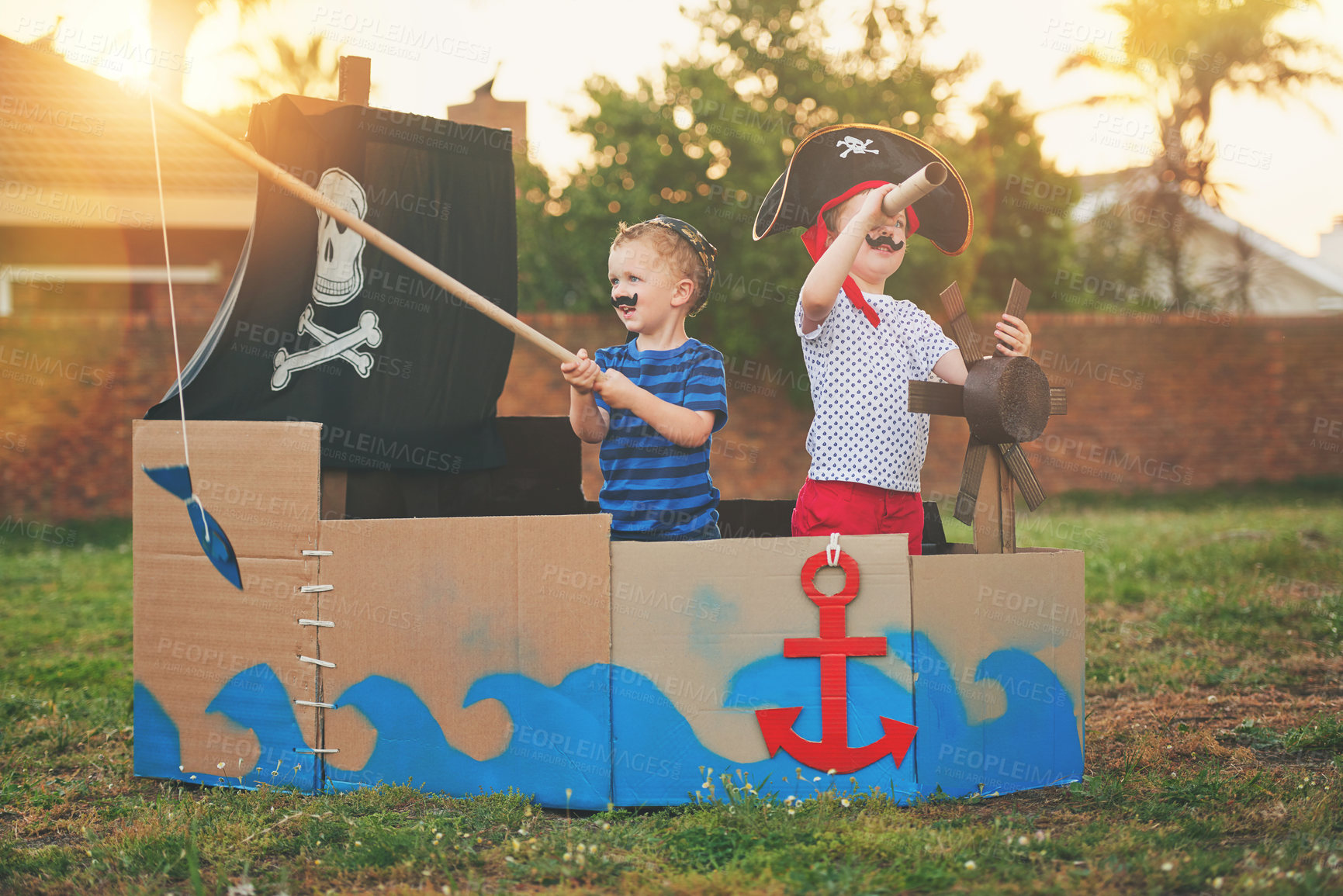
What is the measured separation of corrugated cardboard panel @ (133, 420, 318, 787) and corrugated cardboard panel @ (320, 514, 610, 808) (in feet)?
0.34

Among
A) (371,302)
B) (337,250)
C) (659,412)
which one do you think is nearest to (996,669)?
(659,412)

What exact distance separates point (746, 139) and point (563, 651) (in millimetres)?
9036

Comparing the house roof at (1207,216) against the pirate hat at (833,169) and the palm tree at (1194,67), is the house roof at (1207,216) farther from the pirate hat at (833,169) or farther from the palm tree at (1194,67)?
the pirate hat at (833,169)

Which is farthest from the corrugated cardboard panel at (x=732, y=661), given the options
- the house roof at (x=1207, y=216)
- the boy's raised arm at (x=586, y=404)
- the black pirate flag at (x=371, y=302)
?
the house roof at (x=1207, y=216)

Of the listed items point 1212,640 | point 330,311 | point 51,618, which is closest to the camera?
point 330,311

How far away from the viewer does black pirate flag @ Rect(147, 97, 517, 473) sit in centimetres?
296

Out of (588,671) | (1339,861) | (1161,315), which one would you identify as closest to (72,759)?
(588,671)

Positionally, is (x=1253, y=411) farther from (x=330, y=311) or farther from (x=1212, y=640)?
(x=330, y=311)

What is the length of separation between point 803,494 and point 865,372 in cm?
39

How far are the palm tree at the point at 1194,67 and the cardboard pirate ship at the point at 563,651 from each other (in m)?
18.6

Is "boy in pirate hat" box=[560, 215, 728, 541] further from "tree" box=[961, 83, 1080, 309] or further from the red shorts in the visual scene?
"tree" box=[961, 83, 1080, 309]

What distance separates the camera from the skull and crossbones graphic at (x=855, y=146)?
298cm

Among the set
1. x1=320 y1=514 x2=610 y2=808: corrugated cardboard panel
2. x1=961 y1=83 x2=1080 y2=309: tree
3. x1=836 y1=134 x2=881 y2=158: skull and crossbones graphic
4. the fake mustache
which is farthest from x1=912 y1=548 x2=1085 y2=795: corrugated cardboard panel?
x1=961 y1=83 x2=1080 y2=309: tree

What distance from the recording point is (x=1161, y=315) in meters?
12.4
